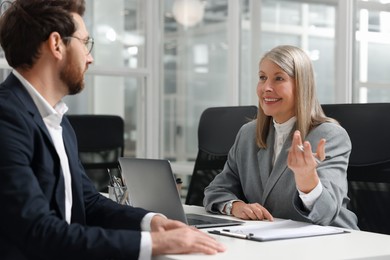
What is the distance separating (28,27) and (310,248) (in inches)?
36.7

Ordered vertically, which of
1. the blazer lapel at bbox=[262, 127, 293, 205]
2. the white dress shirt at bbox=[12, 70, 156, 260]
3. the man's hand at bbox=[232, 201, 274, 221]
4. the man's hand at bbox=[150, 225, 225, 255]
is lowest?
the man's hand at bbox=[232, 201, 274, 221]

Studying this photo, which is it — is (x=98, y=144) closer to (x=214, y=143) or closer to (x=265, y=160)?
(x=214, y=143)

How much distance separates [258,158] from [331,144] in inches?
12.4

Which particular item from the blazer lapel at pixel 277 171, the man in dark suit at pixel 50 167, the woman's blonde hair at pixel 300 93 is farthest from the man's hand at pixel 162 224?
the woman's blonde hair at pixel 300 93

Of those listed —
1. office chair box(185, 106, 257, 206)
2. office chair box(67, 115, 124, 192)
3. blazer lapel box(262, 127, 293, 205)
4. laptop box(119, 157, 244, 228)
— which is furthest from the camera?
office chair box(67, 115, 124, 192)

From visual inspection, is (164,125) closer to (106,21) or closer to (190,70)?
(190,70)

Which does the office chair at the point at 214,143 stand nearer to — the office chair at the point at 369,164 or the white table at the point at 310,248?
the office chair at the point at 369,164

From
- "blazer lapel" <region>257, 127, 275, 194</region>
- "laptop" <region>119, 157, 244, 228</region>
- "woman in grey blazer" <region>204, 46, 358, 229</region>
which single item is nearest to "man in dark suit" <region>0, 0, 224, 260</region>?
"laptop" <region>119, 157, 244, 228</region>

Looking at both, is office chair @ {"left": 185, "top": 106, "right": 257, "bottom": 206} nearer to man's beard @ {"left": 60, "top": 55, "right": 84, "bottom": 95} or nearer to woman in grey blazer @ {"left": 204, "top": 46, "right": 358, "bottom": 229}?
woman in grey blazer @ {"left": 204, "top": 46, "right": 358, "bottom": 229}

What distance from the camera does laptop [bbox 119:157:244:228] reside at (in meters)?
2.05

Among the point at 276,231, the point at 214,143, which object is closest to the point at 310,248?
the point at 276,231

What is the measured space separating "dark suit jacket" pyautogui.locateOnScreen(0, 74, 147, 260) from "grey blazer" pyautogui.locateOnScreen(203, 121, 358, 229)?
0.81m

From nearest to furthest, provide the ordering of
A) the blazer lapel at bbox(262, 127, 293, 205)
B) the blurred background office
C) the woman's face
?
the blazer lapel at bbox(262, 127, 293, 205) < the woman's face < the blurred background office

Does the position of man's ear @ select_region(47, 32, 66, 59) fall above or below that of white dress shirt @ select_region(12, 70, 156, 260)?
above
